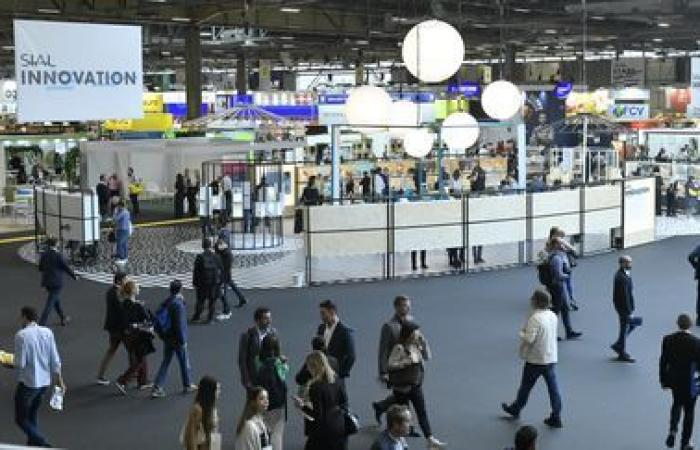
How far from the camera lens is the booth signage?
131ft

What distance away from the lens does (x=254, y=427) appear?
19.1 ft

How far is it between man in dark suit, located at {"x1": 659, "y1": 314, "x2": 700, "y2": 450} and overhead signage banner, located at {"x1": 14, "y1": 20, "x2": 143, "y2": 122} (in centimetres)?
913

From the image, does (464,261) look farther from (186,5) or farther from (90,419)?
(186,5)

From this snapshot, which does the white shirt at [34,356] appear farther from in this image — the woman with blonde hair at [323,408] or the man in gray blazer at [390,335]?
the man in gray blazer at [390,335]

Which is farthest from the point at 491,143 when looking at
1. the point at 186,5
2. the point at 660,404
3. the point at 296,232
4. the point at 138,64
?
the point at 660,404

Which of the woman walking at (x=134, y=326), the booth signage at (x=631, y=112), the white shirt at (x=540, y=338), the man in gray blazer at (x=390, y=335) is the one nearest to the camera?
the man in gray blazer at (x=390, y=335)

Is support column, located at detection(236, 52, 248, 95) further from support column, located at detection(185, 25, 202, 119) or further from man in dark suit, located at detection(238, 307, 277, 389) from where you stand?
man in dark suit, located at detection(238, 307, 277, 389)

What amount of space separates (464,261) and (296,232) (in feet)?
16.4

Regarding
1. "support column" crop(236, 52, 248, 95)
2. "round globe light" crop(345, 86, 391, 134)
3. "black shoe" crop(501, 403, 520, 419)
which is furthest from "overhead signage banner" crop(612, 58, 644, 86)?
"black shoe" crop(501, 403, 520, 419)

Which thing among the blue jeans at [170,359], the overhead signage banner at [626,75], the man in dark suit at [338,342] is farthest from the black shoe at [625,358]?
the overhead signage banner at [626,75]

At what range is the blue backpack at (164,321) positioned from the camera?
9234mm

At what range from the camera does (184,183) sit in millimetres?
26969

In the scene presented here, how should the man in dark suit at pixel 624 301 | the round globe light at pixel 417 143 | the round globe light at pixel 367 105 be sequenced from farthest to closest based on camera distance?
the round globe light at pixel 417 143, the round globe light at pixel 367 105, the man in dark suit at pixel 624 301

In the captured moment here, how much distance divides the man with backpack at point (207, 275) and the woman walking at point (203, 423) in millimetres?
6532
